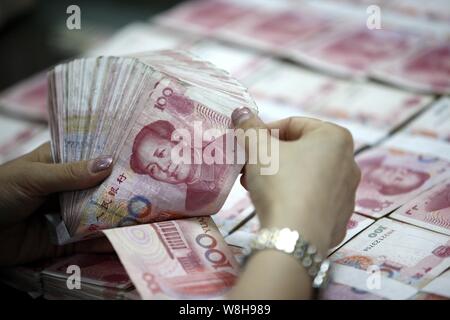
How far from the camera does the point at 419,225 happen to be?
1.43m

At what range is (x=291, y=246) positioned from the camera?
107 centimetres

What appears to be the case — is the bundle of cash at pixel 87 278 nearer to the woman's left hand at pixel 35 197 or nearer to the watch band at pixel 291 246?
the woman's left hand at pixel 35 197

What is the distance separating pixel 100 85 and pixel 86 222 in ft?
0.92

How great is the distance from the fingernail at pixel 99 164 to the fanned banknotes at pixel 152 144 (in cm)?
2

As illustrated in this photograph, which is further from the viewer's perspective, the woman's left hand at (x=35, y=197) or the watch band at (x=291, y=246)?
the woman's left hand at (x=35, y=197)

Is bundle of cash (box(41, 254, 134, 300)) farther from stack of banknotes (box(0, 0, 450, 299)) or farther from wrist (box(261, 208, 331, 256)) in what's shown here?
wrist (box(261, 208, 331, 256))

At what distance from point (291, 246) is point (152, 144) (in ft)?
1.17

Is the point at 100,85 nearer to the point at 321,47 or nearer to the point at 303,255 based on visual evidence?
the point at 303,255

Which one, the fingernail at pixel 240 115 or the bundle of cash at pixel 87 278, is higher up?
the fingernail at pixel 240 115

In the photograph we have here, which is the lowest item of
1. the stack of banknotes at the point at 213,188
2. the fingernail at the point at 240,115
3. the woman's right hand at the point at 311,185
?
the stack of banknotes at the point at 213,188

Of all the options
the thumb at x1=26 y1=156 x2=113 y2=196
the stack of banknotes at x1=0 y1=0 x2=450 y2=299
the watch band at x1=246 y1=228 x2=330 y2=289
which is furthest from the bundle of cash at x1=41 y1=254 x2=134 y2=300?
the watch band at x1=246 y1=228 x2=330 y2=289

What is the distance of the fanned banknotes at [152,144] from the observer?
1.26m

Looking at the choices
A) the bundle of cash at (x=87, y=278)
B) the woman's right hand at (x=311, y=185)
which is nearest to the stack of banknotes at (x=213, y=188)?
the bundle of cash at (x=87, y=278)

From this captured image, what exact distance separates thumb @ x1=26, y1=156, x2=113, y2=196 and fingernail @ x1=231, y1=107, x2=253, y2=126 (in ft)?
0.79
